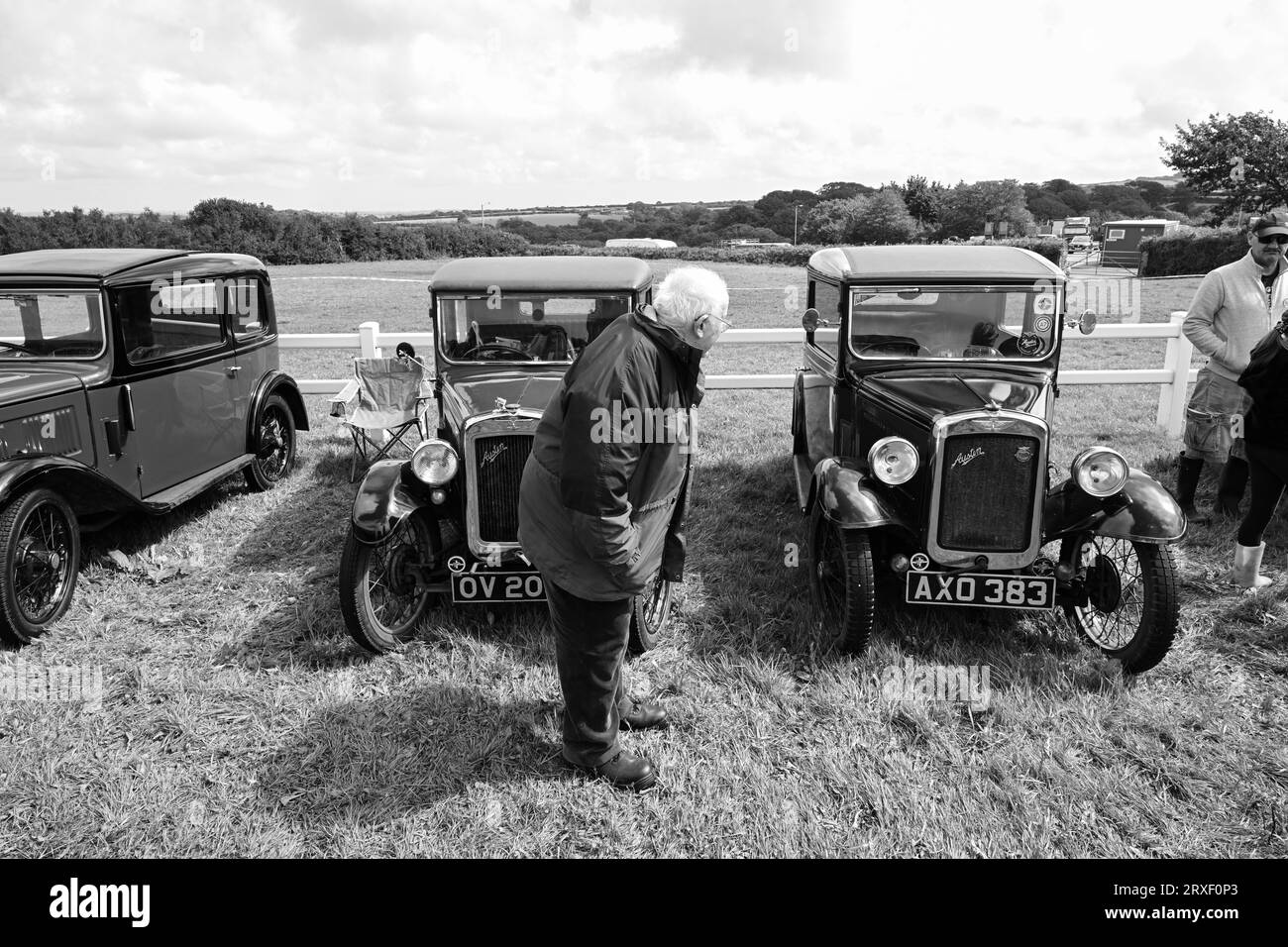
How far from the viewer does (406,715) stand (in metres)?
3.70

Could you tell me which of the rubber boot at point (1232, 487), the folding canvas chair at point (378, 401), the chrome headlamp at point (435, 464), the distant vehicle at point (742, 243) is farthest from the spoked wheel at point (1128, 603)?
the distant vehicle at point (742, 243)

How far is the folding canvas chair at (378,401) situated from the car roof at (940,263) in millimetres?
3664

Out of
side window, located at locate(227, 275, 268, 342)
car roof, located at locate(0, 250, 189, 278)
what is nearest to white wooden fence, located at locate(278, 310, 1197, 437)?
side window, located at locate(227, 275, 268, 342)

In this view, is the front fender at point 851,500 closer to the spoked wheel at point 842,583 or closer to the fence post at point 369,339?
the spoked wheel at point 842,583

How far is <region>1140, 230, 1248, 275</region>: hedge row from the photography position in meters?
29.0

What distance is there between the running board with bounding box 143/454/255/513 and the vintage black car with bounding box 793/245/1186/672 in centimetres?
415

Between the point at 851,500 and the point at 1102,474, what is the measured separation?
1209 millimetres

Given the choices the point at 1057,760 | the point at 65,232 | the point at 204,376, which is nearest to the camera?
the point at 1057,760

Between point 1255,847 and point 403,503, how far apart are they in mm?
3768

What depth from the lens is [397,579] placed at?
437cm

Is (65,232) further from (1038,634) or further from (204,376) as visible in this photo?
(1038,634)

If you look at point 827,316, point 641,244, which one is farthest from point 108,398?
point 641,244

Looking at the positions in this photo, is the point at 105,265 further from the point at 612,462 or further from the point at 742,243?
the point at 742,243

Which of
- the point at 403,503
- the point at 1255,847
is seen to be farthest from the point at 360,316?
the point at 1255,847
